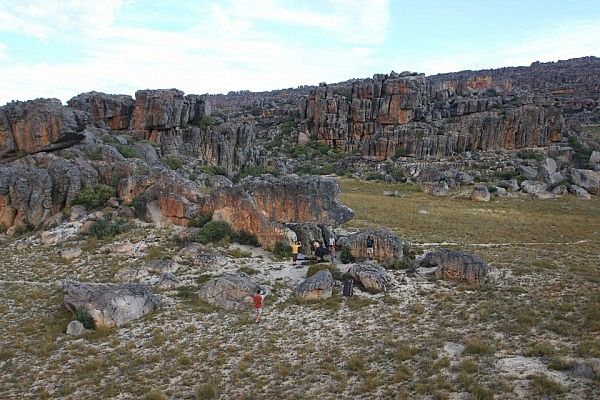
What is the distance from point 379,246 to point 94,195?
746 inches

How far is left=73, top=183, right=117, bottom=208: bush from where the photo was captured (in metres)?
29.9

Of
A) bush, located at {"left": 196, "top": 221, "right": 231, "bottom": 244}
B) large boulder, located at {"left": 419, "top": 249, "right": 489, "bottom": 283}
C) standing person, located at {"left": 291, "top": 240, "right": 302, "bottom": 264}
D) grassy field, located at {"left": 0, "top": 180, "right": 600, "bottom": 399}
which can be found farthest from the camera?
bush, located at {"left": 196, "top": 221, "right": 231, "bottom": 244}

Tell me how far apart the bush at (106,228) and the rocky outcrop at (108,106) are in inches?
1341

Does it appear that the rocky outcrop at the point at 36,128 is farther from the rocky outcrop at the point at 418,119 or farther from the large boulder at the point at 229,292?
the rocky outcrop at the point at 418,119

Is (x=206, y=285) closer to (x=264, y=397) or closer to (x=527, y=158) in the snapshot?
(x=264, y=397)

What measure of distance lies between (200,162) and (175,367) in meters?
47.2

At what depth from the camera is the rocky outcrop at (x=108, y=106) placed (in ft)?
188

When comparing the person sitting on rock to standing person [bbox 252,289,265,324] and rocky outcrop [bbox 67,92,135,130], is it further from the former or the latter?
rocky outcrop [bbox 67,92,135,130]

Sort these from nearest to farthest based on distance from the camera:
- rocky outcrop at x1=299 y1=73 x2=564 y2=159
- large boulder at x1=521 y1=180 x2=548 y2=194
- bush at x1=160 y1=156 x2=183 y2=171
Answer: bush at x1=160 y1=156 x2=183 y2=171
large boulder at x1=521 y1=180 x2=548 y2=194
rocky outcrop at x1=299 y1=73 x2=564 y2=159

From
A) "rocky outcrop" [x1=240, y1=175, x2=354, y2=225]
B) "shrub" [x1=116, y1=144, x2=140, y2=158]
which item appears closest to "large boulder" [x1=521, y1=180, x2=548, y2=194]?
"rocky outcrop" [x1=240, y1=175, x2=354, y2=225]

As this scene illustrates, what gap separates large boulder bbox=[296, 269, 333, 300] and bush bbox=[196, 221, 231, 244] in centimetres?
802

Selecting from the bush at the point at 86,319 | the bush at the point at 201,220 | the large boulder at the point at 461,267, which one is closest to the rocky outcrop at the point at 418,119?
the bush at the point at 201,220

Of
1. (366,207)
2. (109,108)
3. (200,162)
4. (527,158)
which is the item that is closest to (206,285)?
(366,207)

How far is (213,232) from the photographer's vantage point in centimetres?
2612
